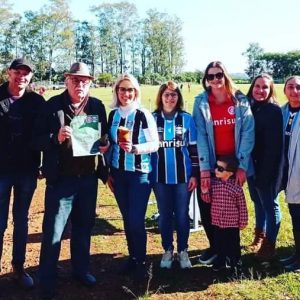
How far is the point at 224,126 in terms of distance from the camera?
4.49m

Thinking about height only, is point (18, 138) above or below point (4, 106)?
below

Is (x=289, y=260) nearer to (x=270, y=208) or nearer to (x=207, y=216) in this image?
(x=270, y=208)

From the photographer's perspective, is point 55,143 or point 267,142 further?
point 267,142

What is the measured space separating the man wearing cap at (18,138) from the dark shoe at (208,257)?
2127 mm

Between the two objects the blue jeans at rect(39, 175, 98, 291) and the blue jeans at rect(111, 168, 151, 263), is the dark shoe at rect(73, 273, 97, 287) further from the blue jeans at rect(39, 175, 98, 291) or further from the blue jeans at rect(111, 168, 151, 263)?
the blue jeans at rect(111, 168, 151, 263)

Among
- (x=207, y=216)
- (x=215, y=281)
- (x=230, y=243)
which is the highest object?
(x=207, y=216)

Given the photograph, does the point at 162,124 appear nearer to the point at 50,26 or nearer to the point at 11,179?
the point at 11,179

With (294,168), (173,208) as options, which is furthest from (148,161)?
(294,168)

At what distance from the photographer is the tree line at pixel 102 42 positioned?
6431cm

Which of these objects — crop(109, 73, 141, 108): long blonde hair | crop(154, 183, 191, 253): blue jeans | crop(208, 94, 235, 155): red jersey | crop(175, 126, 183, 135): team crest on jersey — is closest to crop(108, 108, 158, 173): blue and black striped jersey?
crop(109, 73, 141, 108): long blonde hair

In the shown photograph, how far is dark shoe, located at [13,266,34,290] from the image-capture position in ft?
14.4

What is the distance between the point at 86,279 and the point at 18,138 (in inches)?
64.0

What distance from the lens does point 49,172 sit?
13.0 feet

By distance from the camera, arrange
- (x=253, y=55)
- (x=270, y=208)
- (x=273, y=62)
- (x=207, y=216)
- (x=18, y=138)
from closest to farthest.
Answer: (x=18, y=138) → (x=207, y=216) → (x=270, y=208) → (x=273, y=62) → (x=253, y=55)
